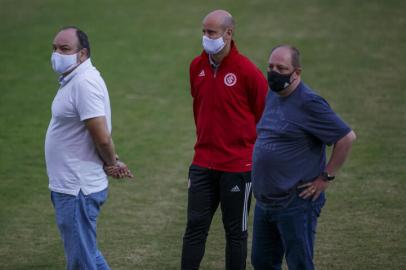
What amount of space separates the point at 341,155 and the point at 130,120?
777 cm

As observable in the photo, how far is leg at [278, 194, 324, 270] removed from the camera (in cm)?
648

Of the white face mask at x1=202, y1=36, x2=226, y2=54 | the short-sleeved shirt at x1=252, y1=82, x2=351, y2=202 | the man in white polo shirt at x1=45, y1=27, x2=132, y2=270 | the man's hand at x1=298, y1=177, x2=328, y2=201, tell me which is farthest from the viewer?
the white face mask at x1=202, y1=36, x2=226, y2=54

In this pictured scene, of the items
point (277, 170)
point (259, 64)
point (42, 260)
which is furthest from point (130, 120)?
point (277, 170)

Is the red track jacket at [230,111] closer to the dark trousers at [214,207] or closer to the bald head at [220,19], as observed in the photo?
the dark trousers at [214,207]

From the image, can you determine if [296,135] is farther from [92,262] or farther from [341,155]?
[92,262]

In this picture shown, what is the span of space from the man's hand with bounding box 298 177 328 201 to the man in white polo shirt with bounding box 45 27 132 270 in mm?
1529

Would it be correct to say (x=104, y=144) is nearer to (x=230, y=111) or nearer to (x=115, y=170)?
(x=115, y=170)

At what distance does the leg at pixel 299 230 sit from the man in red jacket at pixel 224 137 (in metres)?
0.99

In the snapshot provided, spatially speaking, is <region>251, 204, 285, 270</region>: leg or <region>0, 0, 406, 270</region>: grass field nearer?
<region>251, 204, 285, 270</region>: leg

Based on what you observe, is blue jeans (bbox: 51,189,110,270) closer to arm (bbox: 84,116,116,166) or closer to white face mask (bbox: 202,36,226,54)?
arm (bbox: 84,116,116,166)

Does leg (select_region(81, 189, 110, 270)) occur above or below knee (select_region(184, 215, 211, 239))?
above

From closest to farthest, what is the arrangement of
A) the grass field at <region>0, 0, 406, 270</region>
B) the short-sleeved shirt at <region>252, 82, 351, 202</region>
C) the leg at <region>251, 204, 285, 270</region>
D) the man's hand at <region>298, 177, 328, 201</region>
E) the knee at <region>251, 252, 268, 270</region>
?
the short-sleeved shirt at <region>252, 82, 351, 202</region> < the man's hand at <region>298, 177, 328, 201</region> < the leg at <region>251, 204, 285, 270</region> < the knee at <region>251, 252, 268, 270</region> < the grass field at <region>0, 0, 406, 270</region>

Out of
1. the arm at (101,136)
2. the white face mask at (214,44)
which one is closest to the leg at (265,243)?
the arm at (101,136)

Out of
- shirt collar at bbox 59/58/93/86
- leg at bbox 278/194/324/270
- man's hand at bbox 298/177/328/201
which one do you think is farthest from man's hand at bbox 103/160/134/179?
man's hand at bbox 298/177/328/201
